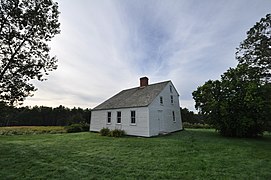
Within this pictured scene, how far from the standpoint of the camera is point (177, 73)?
58.7 ft

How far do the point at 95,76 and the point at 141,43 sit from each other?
6787mm

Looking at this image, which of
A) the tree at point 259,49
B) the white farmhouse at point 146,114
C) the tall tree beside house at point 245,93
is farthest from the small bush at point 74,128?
the tree at point 259,49

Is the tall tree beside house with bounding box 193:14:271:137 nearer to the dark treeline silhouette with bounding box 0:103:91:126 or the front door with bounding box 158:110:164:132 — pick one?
the front door with bounding box 158:110:164:132

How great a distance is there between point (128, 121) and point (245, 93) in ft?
37.8

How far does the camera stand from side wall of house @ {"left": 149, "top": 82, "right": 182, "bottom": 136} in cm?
1639

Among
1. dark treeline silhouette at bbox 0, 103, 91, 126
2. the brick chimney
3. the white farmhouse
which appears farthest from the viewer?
dark treeline silhouette at bbox 0, 103, 91, 126

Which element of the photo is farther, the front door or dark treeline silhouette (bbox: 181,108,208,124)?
dark treeline silhouette (bbox: 181,108,208,124)

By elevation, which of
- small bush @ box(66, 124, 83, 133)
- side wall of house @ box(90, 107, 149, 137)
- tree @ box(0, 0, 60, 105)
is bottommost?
small bush @ box(66, 124, 83, 133)

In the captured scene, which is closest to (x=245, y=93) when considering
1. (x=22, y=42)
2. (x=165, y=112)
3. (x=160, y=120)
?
(x=165, y=112)

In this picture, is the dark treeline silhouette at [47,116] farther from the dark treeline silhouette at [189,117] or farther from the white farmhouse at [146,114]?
the white farmhouse at [146,114]

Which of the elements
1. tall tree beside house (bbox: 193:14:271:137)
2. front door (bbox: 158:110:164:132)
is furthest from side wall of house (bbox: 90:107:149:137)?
tall tree beside house (bbox: 193:14:271:137)

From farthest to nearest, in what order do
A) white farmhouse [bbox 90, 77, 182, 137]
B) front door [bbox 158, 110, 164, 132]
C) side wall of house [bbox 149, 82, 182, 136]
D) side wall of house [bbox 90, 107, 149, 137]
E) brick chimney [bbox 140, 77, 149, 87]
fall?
brick chimney [bbox 140, 77, 149, 87] < front door [bbox 158, 110, 164, 132] < side wall of house [bbox 149, 82, 182, 136] < white farmhouse [bbox 90, 77, 182, 137] < side wall of house [bbox 90, 107, 149, 137]

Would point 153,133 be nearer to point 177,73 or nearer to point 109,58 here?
point 177,73

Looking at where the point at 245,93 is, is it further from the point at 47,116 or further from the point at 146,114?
the point at 47,116
